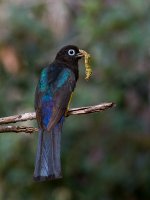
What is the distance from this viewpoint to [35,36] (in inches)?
364

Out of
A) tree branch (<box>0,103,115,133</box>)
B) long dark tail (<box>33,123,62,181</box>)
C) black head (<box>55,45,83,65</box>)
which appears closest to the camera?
long dark tail (<box>33,123,62,181</box>)

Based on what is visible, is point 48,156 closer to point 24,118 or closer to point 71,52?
point 24,118

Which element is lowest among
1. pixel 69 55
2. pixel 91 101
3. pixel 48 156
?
pixel 91 101

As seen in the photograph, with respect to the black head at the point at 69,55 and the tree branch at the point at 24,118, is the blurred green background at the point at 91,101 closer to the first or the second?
the black head at the point at 69,55

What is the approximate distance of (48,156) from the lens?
16.8 feet

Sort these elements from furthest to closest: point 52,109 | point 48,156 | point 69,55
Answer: point 69,55 < point 52,109 < point 48,156

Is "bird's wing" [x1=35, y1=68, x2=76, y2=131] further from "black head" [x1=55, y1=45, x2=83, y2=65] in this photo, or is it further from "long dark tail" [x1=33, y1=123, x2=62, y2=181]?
"black head" [x1=55, y1=45, x2=83, y2=65]

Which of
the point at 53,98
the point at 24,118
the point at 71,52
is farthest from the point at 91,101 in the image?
the point at 24,118

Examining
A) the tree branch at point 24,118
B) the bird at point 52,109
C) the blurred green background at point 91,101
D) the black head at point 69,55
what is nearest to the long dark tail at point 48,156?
the bird at point 52,109

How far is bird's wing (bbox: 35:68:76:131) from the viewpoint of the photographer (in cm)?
545

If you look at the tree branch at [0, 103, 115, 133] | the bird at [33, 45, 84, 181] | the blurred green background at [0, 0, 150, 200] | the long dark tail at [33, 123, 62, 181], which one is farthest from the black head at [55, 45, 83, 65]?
the blurred green background at [0, 0, 150, 200]

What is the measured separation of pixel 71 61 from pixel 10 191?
2890 millimetres

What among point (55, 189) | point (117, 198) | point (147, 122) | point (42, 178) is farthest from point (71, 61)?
point (147, 122)

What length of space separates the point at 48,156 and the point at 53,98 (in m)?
0.65
